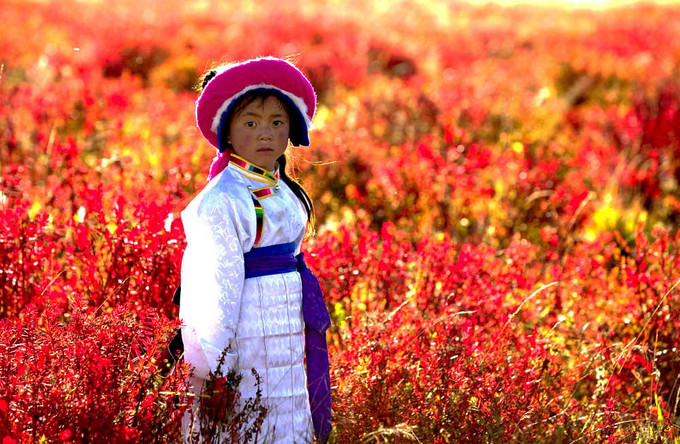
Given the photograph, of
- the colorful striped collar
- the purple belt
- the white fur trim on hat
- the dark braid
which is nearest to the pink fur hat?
the white fur trim on hat

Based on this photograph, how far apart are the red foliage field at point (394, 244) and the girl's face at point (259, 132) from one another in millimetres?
404

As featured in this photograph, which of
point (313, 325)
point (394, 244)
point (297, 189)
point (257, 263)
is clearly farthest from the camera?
point (394, 244)

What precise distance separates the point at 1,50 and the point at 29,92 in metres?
4.21

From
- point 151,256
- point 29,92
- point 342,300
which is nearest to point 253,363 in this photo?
point 151,256

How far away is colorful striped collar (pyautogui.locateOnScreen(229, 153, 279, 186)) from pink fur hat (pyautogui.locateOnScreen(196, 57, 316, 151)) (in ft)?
0.34

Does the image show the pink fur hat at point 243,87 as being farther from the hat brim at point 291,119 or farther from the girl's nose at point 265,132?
the girl's nose at point 265,132

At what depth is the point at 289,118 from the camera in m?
2.87

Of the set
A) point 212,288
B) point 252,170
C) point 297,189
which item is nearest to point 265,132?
point 252,170

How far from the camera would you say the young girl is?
2.54 m

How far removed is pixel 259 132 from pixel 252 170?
0.13 metres

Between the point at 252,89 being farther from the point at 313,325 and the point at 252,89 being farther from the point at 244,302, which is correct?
the point at 313,325

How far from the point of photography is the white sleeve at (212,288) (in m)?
2.52

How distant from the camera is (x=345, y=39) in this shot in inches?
642

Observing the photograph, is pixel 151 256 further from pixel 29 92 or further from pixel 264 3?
pixel 264 3
